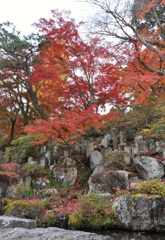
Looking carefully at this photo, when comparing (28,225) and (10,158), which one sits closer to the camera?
(28,225)

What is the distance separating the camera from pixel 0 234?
4242 millimetres

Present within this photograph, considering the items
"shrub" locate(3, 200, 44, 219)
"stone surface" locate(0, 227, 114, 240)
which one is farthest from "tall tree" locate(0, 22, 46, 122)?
"stone surface" locate(0, 227, 114, 240)

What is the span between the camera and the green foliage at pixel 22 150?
13.8m

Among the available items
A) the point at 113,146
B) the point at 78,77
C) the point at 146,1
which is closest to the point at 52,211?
the point at 113,146

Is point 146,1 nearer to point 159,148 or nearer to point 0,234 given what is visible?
point 159,148

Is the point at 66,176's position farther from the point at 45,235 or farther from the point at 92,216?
the point at 45,235

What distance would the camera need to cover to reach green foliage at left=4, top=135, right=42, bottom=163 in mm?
13820

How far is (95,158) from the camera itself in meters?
12.0

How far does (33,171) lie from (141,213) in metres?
5.63

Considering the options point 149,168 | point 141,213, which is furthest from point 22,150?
point 141,213

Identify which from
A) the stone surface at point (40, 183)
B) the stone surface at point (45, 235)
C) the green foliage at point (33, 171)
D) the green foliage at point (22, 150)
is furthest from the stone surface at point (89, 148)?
the stone surface at point (45, 235)

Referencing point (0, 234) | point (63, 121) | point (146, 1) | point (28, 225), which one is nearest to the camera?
point (0, 234)

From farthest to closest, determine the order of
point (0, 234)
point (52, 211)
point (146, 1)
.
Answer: point (146, 1)
point (52, 211)
point (0, 234)

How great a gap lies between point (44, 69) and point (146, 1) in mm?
5590
